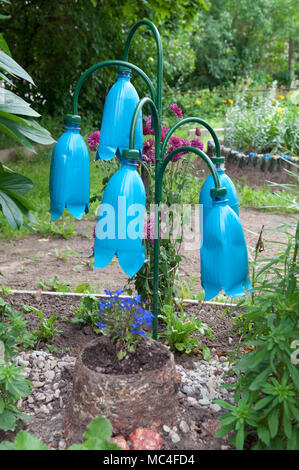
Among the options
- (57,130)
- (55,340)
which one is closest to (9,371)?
(55,340)

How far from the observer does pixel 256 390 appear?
5.74 ft

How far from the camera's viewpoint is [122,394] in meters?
1.86

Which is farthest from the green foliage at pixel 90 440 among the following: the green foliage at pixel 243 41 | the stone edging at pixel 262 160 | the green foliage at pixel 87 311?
the green foliage at pixel 243 41

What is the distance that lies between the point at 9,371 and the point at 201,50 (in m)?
17.4

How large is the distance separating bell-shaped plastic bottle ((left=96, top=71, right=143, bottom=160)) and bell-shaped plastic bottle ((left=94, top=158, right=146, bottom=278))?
0.26 m

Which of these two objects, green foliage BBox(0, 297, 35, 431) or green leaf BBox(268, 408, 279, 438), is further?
green foliage BBox(0, 297, 35, 431)

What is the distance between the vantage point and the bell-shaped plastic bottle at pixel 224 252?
1.54 meters

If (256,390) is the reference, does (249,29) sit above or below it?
above

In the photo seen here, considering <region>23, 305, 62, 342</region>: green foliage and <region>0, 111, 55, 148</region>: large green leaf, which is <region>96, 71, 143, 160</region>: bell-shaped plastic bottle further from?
<region>23, 305, 62, 342</region>: green foliage

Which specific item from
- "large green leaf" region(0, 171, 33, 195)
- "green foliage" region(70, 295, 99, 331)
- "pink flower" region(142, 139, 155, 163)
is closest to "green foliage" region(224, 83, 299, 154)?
"pink flower" region(142, 139, 155, 163)

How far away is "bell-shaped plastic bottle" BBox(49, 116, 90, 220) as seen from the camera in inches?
69.6

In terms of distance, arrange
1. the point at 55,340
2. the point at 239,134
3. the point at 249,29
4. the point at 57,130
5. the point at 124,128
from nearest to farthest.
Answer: the point at 124,128
the point at 55,340
the point at 239,134
the point at 57,130
the point at 249,29

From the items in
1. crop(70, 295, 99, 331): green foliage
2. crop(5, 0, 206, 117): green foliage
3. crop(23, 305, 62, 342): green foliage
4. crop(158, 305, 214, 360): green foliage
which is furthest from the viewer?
crop(5, 0, 206, 117): green foliage

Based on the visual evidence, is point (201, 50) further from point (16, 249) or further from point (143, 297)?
point (143, 297)
